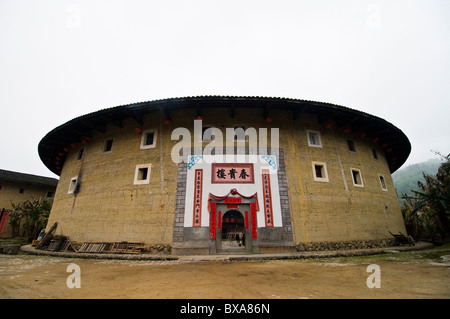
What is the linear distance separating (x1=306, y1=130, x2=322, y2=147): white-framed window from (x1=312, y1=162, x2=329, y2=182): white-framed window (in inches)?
45.2

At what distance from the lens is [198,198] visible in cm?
945

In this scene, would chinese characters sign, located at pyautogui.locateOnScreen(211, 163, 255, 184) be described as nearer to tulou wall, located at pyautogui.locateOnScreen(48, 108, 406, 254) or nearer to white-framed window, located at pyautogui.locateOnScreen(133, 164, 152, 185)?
tulou wall, located at pyautogui.locateOnScreen(48, 108, 406, 254)

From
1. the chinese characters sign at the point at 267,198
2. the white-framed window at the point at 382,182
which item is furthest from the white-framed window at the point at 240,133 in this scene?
the white-framed window at the point at 382,182

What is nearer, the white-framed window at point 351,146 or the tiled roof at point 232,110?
the tiled roof at point 232,110

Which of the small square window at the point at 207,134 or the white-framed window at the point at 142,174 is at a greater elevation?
the small square window at the point at 207,134

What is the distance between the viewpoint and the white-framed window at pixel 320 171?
10.6 m

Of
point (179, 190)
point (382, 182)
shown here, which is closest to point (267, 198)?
point (179, 190)

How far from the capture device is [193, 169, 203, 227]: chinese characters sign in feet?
30.0

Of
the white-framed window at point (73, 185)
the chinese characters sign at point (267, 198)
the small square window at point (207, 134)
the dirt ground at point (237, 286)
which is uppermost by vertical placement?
the small square window at point (207, 134)

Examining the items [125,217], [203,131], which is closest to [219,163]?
[203,131]

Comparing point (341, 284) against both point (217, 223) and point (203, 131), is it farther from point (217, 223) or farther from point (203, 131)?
point (203, 131)

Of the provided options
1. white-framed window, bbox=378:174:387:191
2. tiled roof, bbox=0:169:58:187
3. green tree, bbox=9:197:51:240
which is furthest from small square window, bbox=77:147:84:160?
white-framed window, bbox=378:174:387:191

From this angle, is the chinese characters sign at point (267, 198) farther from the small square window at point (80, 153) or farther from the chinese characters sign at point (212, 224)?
the small square window at point (80, 153)

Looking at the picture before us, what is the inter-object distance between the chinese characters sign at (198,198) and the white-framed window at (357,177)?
838cm
